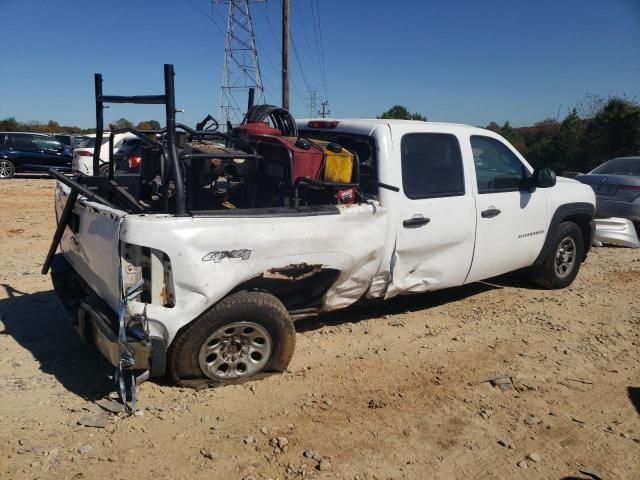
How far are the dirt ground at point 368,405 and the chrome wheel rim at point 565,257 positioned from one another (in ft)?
2.63

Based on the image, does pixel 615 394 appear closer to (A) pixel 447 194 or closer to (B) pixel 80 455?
(A) pixel 447 194

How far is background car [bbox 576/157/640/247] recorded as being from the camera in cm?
836

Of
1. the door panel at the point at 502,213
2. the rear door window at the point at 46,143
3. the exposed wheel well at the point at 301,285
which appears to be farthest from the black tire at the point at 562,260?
the rear door window at the point at 46,143

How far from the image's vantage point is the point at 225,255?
336 centimetres

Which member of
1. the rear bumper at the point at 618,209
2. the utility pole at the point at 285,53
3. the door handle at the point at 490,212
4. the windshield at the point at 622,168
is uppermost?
the utility pole at the point at 285,53

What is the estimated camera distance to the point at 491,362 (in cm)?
429

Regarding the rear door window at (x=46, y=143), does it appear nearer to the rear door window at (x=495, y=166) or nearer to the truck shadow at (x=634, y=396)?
the rear door window at (x=495, y=166)

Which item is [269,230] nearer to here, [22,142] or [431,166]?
[431,166]

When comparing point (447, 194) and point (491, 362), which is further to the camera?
point (447, 194)

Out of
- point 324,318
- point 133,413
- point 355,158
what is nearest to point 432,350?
point 324,318

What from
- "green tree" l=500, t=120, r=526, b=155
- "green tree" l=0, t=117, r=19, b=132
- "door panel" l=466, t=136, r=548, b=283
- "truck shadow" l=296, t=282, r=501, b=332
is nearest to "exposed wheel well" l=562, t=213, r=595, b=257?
"door panel" l=466, t=136, r=548, b=283

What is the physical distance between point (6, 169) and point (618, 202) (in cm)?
1712

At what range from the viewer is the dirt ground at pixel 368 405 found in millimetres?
2932

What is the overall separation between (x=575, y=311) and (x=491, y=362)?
69.7 inches
